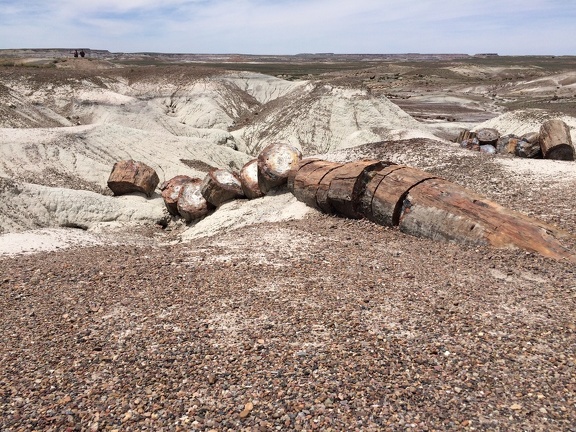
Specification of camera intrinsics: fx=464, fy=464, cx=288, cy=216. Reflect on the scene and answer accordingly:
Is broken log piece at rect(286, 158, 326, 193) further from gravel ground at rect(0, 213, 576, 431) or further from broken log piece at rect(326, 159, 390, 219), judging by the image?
gravel ground at rect(0, 213, 576, 431)

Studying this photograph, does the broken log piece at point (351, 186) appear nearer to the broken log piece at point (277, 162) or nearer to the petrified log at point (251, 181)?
the broken log piece at point (277, 162)

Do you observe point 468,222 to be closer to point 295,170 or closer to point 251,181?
point 295,170

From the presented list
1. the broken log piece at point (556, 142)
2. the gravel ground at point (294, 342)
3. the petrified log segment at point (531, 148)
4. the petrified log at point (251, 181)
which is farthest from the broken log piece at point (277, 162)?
the broken log piece at point (556, 142)

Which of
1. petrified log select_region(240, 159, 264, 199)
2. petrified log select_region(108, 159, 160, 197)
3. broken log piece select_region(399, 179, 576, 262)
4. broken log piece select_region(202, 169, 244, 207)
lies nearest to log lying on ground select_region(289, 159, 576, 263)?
broken log piece select_region(399, 179, 576, 262)

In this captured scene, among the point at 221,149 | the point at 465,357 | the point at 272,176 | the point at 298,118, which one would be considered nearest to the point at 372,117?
the point at 298,118

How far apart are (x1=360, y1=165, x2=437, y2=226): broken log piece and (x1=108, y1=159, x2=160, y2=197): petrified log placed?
9.97 meters

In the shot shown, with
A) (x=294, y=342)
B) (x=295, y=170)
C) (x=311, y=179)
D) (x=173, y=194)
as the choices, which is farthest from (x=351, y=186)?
(x=173, y=194)

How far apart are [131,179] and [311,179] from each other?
334 inches

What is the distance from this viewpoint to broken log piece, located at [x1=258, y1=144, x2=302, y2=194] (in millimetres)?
12242

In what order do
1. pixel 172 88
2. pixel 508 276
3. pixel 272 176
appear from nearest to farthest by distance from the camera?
pixel 508 276
pixel 272 176
pixel 172 88

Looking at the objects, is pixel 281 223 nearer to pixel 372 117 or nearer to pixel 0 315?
pixel 0 315

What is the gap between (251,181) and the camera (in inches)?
518

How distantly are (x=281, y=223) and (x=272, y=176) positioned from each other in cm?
239

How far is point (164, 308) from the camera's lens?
5.82 meters
